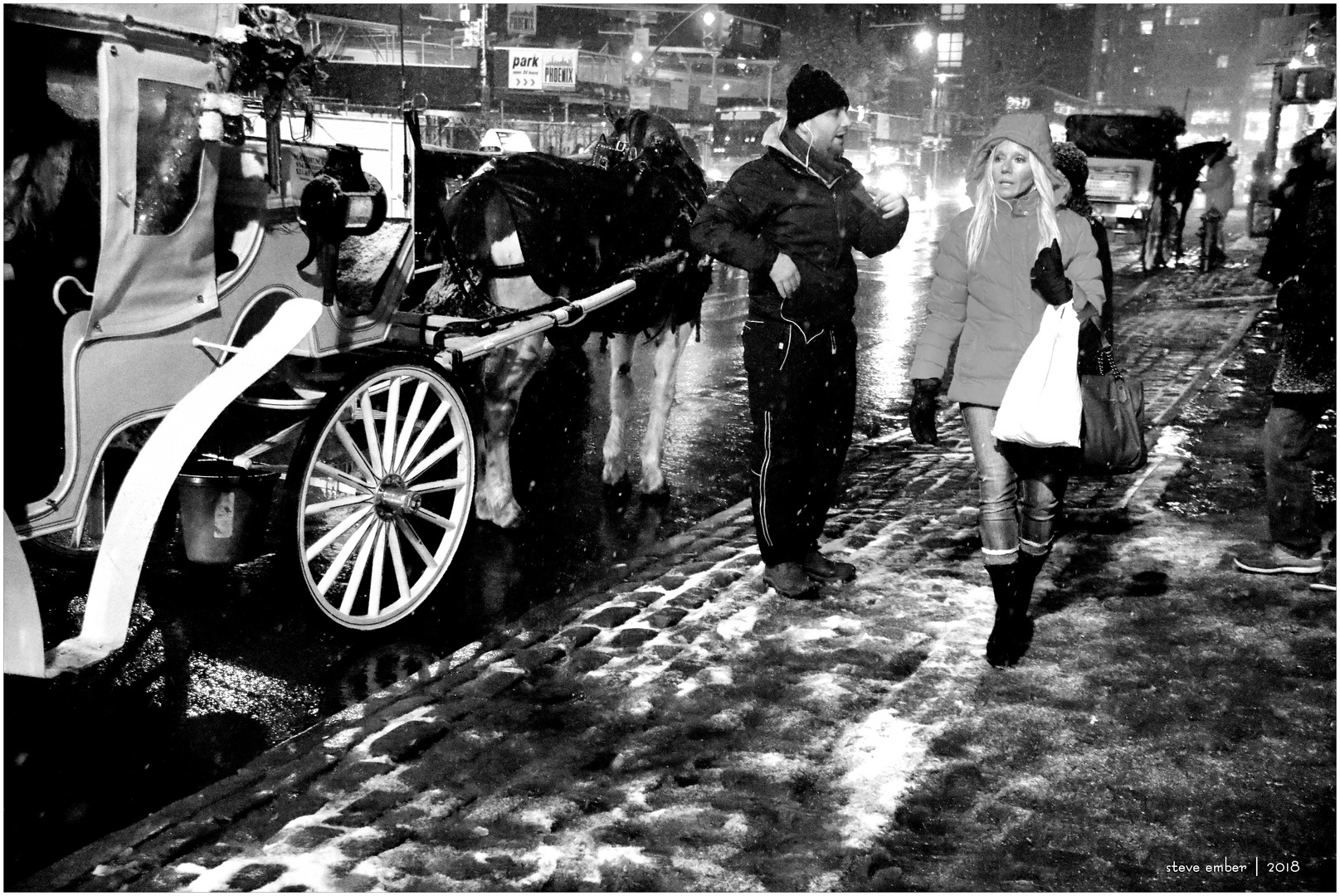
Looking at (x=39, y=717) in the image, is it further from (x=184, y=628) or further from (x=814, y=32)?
(x=814, y=32)

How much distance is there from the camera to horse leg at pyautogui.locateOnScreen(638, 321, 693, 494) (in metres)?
6.73

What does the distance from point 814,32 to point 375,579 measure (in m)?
85.1

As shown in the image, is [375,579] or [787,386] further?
[787,386]

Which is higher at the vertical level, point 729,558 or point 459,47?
point 459,47

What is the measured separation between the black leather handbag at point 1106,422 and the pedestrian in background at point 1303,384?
1.34m

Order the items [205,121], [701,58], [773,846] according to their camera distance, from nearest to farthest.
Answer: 1. [773,846]
2. [205,121]
3. [701,58]

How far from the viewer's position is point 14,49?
3.62m

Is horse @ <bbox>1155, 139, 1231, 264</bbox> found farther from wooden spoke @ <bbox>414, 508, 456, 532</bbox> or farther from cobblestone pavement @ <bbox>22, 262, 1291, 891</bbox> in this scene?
wooden spoke @ <bbox>414, 508, 456, 532</bbox>

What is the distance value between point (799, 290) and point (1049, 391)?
1.29 meters

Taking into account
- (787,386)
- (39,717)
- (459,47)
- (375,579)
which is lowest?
(39,717)

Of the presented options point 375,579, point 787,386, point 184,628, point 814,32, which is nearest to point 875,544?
point 787,386

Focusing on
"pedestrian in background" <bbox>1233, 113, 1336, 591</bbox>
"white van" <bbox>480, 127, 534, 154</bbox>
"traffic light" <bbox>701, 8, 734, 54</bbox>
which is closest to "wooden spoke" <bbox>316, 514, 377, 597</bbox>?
"pedestrian in background" <bbox>1233, 113, 1336, 591</bbox>

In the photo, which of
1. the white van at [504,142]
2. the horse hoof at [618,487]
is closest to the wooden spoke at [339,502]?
the horse hoof at [618,487]

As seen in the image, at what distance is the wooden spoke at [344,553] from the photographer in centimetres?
430
